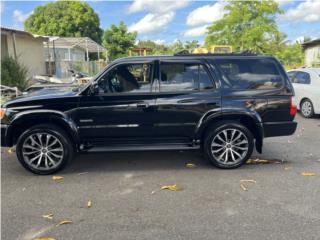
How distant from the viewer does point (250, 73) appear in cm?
521

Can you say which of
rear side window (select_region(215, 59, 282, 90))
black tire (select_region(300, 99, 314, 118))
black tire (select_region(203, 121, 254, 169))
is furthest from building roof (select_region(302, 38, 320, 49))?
black tire (select_region(203, 121, 254, 169))

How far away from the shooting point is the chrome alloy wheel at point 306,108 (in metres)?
9.59

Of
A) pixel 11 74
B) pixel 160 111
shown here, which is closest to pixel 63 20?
pixel 11 74

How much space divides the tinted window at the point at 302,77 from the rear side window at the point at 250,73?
17.0 feet

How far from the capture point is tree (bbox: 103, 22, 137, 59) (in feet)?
111

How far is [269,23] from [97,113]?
2402cm

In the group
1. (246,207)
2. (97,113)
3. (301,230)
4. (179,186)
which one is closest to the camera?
(301,230)

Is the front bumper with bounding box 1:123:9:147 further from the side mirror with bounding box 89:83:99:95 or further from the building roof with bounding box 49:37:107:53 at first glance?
the building roof with bounding box 49:37:107:53

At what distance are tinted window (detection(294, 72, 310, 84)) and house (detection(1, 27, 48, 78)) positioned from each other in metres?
12.1

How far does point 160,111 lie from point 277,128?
6.16ft

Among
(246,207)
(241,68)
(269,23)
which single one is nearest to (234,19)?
(269,23)

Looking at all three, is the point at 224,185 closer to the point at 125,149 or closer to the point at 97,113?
the point at 125,149

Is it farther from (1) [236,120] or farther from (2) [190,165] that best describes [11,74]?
(1) [236,120]

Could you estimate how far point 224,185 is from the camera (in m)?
4.62
